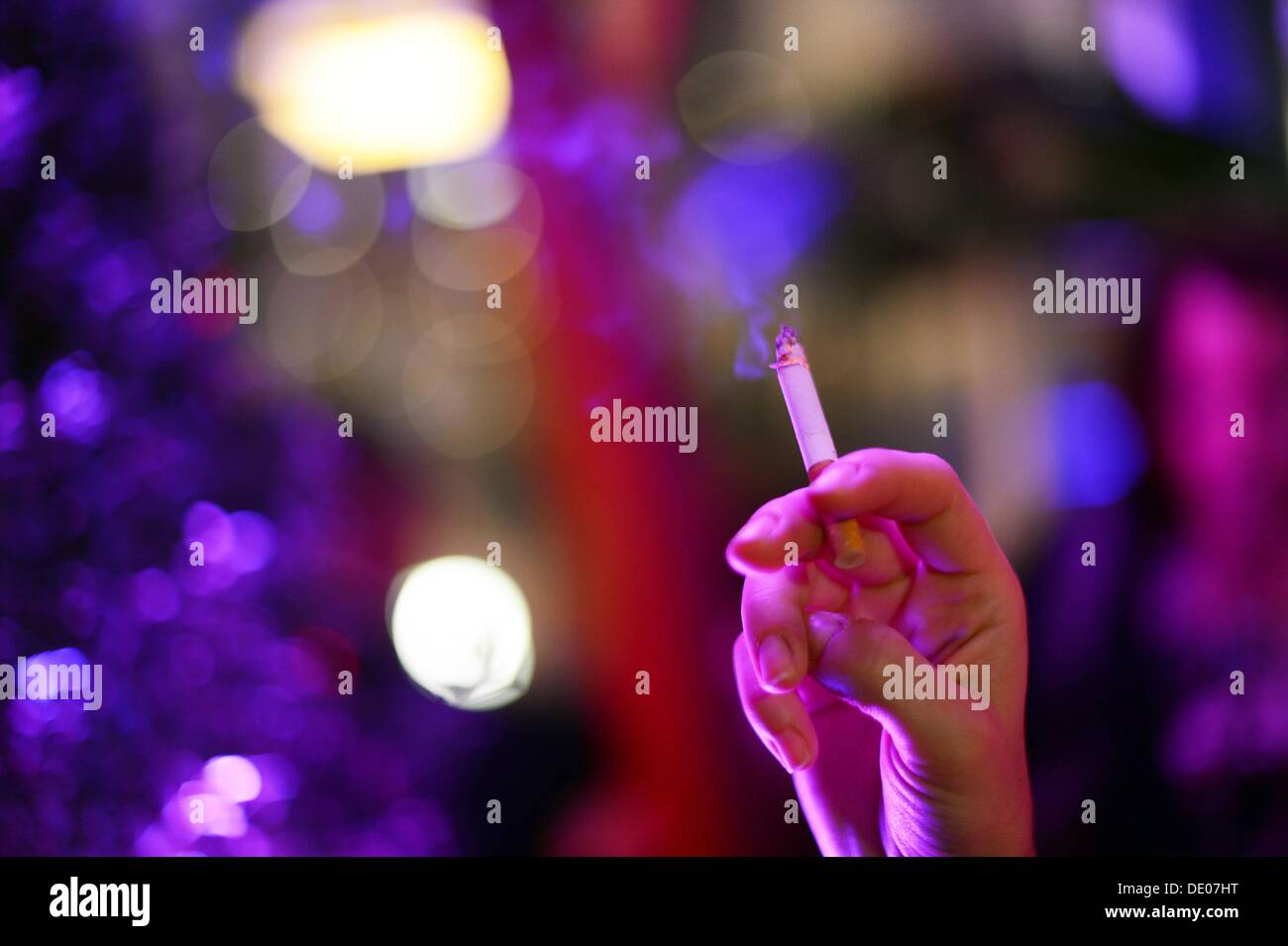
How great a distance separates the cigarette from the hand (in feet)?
0.05

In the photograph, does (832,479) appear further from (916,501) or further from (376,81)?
(376,81)

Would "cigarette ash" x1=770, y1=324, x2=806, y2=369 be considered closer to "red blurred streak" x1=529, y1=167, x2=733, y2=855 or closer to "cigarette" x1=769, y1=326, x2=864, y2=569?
"cigarette" x1=769, y1=326, x2=864, y2=569

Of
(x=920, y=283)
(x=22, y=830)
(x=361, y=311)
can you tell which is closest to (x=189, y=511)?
(x=361, y=311)

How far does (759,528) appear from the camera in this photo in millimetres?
951

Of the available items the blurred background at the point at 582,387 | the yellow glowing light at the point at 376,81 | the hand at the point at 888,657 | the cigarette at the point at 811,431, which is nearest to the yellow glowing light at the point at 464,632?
the blurred background at the point at 582,387

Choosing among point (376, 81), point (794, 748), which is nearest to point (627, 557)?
point (794, 748)

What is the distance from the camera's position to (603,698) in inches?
41.5

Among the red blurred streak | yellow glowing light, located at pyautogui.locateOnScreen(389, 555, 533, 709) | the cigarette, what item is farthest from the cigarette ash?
yellow glowing light, located at pyautogui.locateOnScreen(389, 555, 533, 709)

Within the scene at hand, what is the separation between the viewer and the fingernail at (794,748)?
93cm

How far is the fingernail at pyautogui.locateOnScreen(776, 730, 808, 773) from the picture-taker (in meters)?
0.93

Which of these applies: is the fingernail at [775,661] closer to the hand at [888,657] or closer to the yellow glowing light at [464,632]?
the hand at [888,657]

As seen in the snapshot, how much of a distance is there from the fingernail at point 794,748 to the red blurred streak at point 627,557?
0.41 feet

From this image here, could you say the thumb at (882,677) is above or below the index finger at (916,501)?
below

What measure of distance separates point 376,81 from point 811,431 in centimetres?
63
